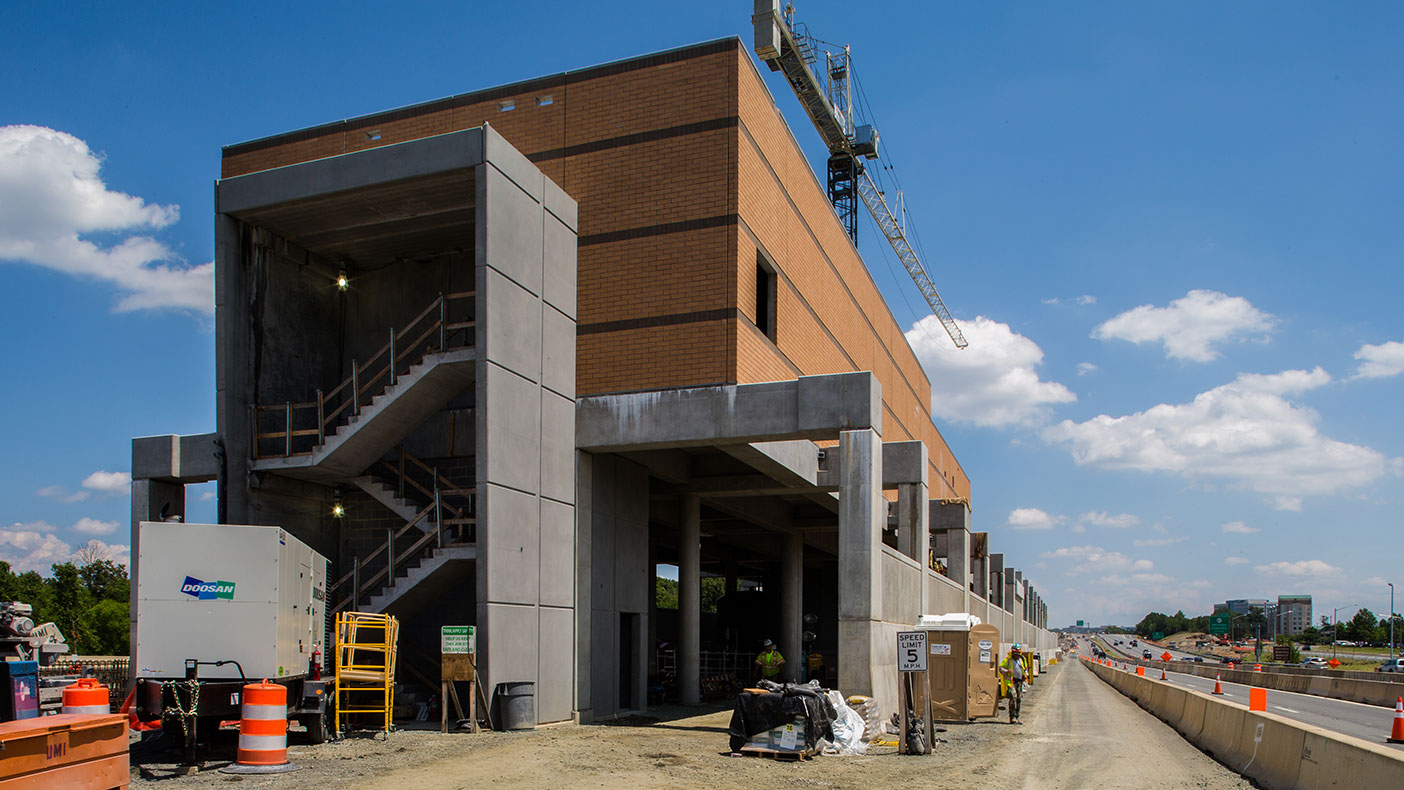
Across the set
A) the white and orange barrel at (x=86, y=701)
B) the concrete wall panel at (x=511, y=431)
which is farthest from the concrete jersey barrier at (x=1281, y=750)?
the white and orange barrel at (x=86, y=701)

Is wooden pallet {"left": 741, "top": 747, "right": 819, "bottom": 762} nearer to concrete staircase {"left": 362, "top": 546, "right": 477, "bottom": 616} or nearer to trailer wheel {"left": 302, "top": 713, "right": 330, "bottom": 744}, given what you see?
trailer wheel {"left": 302, "top": 713, "right": 330, "bottom": 744}

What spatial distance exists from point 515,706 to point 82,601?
76439mm

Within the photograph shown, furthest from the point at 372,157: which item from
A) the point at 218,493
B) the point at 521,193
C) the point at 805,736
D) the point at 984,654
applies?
the point at 984,654

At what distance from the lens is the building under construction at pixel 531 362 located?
1936cm

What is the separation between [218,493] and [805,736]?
12.5 m

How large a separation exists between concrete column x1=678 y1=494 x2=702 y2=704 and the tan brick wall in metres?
7.09

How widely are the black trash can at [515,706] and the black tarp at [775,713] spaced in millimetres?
4243

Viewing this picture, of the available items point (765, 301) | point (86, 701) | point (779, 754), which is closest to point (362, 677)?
point (86, 701)

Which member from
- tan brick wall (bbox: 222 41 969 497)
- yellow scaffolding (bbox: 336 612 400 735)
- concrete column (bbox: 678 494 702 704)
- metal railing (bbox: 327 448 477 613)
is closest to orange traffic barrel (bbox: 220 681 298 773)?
yellow scaffolding (bbox: 336 612 400 735)

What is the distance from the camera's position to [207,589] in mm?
13859

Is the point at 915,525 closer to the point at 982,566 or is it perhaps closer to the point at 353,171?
the point at 353,171

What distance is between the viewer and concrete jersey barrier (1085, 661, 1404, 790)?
9414mm

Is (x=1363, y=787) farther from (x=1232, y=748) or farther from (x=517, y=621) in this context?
(x=517, y=621)

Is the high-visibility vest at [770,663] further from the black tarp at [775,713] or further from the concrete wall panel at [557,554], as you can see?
the black tarp at [775,713]
